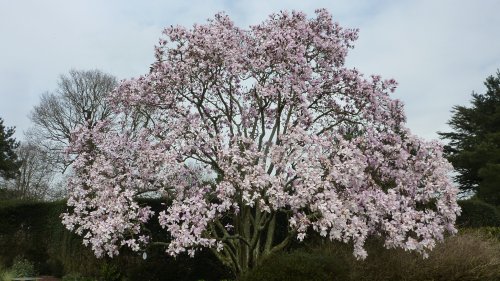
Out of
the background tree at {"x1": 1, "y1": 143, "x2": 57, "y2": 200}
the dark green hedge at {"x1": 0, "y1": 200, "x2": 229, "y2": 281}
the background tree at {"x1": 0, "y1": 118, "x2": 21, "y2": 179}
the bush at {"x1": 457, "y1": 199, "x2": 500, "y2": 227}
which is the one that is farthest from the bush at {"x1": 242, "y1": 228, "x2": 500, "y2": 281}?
the background tree at {"x1": 1, "y1": 143, "x2": 57, "y2": 200}

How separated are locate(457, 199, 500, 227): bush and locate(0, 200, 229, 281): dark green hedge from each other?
28.9ft

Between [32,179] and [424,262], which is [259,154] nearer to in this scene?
[424,262]

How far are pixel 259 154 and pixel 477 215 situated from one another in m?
11.6

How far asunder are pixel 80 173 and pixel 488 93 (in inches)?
1291

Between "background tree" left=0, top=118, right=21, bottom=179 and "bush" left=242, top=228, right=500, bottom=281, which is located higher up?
"background tree" left=0, top=118, right=21, bottom=179

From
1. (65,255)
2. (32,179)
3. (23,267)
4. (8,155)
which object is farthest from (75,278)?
(32,179)

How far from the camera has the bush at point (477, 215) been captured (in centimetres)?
1611

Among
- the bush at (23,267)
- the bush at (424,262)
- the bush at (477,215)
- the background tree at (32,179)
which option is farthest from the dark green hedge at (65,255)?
the background tree at (32,179)

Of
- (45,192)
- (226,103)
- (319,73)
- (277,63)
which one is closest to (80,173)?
(226,103)

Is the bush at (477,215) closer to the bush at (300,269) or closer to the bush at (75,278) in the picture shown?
the bush at (300,269)

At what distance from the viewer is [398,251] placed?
9.16m

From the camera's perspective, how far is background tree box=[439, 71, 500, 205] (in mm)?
27094

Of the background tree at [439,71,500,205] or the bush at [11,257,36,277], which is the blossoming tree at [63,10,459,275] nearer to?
the bush at [11,257,36,277]

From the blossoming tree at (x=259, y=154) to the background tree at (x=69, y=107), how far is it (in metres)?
18.5
